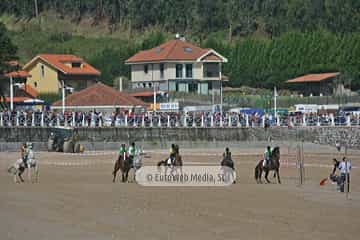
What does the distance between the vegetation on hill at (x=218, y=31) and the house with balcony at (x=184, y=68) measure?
8.61 meters

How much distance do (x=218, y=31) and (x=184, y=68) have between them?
3996 centimetres

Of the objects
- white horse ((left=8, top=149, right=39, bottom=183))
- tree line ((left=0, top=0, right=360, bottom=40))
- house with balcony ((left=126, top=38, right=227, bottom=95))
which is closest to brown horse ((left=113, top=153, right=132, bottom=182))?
white horse ((left=8, top=149, right=39, bottom=183))

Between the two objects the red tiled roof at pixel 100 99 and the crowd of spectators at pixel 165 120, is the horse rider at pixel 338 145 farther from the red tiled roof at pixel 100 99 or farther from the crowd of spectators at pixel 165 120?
the red tiled roof at pixel 100 99

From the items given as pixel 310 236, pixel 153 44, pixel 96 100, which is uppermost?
pixel 153 44

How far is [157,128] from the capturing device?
5653 cm

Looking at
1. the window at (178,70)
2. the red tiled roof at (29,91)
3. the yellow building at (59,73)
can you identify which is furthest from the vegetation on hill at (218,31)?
the red tiled roof at (29,91)

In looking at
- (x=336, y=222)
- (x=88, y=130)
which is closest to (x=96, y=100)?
(x=88, y=130)

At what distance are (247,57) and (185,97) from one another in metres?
17.3

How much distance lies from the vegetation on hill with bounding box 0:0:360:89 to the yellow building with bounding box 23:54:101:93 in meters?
8.86

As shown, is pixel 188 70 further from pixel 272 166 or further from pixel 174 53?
pixel 272 166

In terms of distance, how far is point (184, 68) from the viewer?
86938 millimetres

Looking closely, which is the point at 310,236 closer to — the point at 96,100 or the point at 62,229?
the point at 62,229

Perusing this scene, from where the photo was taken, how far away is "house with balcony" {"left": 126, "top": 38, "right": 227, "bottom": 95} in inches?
3406

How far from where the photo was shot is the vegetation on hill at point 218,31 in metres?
94.5
